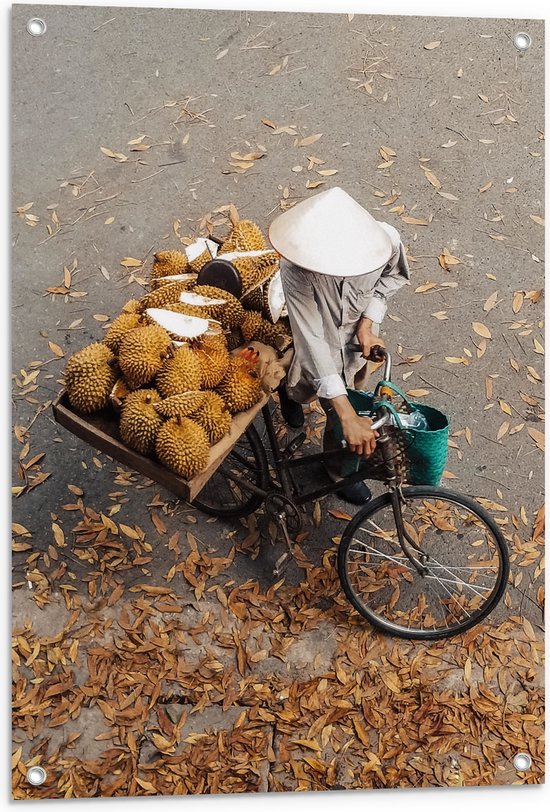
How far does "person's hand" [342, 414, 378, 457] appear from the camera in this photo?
2.62 meters

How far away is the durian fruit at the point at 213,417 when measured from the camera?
8.29 feet

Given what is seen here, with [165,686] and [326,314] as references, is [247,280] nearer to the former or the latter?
[326,314]

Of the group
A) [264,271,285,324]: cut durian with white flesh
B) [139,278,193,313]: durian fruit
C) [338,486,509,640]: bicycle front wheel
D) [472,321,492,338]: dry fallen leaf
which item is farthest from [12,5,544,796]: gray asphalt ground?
[264,271,285,324]: cut durian with white flesh

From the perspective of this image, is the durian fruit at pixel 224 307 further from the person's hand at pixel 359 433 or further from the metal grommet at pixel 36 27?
the metal grommet at pixel 36 27

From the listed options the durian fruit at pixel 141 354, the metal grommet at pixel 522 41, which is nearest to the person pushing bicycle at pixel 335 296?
the durian fruit at pixel 141 354

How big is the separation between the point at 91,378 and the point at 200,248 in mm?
663

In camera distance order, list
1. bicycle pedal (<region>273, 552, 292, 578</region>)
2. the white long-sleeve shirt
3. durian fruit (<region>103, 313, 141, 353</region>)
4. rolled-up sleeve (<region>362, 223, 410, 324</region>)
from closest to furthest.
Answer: durian fruit (<region>103, 313, 141, 353</region>) → the white long-sleeve shirt → rolled-up sleeve (<region>362, 223, 410, 324</region>) → bicycle pedal (<region>273, 552, 292, 578</region>)

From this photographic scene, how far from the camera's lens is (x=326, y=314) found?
2.80m

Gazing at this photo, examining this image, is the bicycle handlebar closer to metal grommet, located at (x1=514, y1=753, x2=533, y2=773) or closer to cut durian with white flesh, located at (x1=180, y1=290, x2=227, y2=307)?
cut durian with white flesh, located at (x1=180, y1=290, x2=227, y2=307)

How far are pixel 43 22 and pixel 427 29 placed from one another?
1.22 meters

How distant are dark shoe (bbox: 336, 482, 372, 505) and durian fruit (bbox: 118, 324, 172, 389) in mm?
998

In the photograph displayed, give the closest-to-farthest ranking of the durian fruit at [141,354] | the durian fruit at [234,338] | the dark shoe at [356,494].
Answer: the durian fruit at [141,354], the durian fruit at [234,338], the dark shoe at [356,494]

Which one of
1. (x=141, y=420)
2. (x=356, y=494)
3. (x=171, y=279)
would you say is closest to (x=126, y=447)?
(x=141, y=420)

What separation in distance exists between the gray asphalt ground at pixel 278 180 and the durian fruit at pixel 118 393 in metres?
0.42
